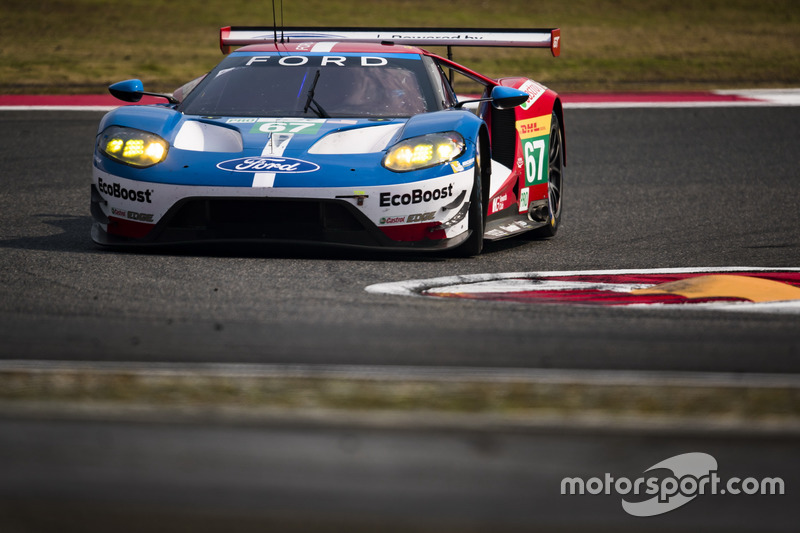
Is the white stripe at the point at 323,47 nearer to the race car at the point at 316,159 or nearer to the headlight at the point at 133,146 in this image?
the race car at the point at 316,159

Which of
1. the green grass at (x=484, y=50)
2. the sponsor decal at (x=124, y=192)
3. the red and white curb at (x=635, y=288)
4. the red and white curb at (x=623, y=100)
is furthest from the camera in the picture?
the green grass at (x=484, y=50)

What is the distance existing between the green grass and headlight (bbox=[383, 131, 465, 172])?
10384 millimetres

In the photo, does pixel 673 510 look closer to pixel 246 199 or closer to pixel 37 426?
pixel 37 426

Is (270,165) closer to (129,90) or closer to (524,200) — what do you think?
(129,90)

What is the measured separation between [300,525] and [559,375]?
1.10 meters

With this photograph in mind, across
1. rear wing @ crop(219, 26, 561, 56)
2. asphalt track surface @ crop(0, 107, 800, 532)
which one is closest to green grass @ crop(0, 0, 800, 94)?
rear wing @ crop(219, 26, 561, 56)

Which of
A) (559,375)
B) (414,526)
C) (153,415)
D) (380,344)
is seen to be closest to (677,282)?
(380,344)

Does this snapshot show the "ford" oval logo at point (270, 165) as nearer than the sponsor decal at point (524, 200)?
Yes

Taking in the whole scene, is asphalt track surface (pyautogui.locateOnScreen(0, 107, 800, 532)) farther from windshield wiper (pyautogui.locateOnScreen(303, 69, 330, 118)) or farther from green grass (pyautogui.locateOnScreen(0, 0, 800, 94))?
green grass (pyautogui.locateOnScreen(0, 0, 800, 94))

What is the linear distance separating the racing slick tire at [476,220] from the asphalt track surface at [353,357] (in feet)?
0.27

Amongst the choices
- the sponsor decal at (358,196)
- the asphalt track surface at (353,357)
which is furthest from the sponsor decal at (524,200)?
the sponsor decal at (358,196)

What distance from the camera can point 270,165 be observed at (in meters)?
5.67

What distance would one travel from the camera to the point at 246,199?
563 centimetres

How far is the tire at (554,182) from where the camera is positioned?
7.36 m
